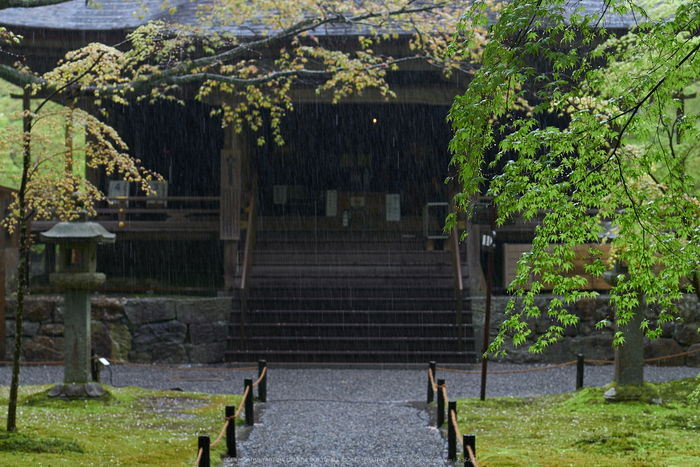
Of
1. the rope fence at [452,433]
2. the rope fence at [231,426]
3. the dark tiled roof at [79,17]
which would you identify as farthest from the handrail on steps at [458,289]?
the dark tiled roof at [79,17]

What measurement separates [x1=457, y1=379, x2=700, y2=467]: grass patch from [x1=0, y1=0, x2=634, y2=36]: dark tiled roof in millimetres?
7417

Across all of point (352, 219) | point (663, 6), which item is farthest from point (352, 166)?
point (663, 6)

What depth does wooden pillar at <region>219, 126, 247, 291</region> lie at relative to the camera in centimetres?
1420

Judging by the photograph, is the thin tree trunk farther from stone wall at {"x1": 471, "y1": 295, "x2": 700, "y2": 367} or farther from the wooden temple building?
stone wall at {"x1": 471, "y1": 295, "x2": 700, "y2": 367}

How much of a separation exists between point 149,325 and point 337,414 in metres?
5.69

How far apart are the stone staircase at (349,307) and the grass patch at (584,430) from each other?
3252mm

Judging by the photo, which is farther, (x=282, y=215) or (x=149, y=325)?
(x=282, y=215)

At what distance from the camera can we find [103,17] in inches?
587

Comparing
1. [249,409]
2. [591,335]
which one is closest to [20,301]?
[249,409]

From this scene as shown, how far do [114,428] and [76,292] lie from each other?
7.67 ft

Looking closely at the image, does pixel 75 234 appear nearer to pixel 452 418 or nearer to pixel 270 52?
pixel 452 418

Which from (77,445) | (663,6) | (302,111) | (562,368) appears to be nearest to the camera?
(77,445)

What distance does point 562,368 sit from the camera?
13336 millimetres

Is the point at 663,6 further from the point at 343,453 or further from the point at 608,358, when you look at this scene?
the point at 343,453
